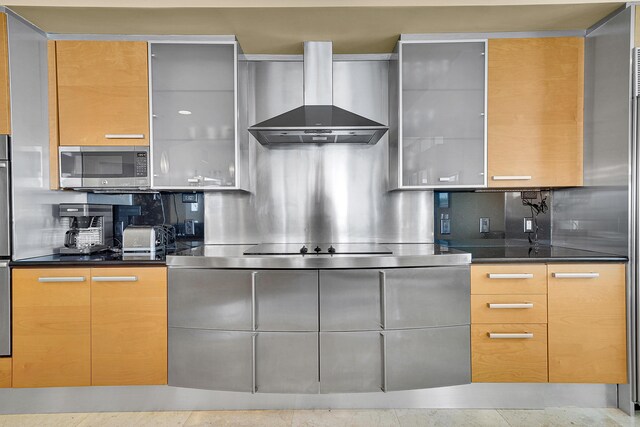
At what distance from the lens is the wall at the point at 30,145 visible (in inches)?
82.7

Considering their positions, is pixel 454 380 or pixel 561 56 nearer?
pixel 454 380

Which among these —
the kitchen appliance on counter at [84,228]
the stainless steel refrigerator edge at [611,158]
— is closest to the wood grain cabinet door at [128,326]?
the kitchen appliance on counter at [84,228]

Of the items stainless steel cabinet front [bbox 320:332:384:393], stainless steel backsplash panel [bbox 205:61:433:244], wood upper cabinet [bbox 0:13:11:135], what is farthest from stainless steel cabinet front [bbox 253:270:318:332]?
wood upper cabinet [bbox 0:13:11:135]

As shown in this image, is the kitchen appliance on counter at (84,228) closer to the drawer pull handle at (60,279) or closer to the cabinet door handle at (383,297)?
the drawer pull handle at (60,279)

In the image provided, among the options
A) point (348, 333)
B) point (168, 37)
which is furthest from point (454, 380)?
point (168, 37)

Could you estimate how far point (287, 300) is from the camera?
2043 millimetres

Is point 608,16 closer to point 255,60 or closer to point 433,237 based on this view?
point 433,237

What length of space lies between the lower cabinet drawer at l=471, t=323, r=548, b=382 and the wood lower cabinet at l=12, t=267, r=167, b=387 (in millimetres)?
1804

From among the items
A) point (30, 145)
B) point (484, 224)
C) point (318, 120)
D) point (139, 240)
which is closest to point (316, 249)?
point (318, 120)

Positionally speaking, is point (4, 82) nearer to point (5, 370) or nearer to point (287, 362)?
point (5, 370)

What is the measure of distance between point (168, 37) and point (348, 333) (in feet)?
7.10

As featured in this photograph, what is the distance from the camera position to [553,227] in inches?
106

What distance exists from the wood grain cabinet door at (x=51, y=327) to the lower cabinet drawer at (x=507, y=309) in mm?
2225

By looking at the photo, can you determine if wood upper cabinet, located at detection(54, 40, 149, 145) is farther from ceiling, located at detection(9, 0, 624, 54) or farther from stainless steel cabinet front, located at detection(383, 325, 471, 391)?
stainless steel cabinet front, located at detection(383, 325, 471, 391)
